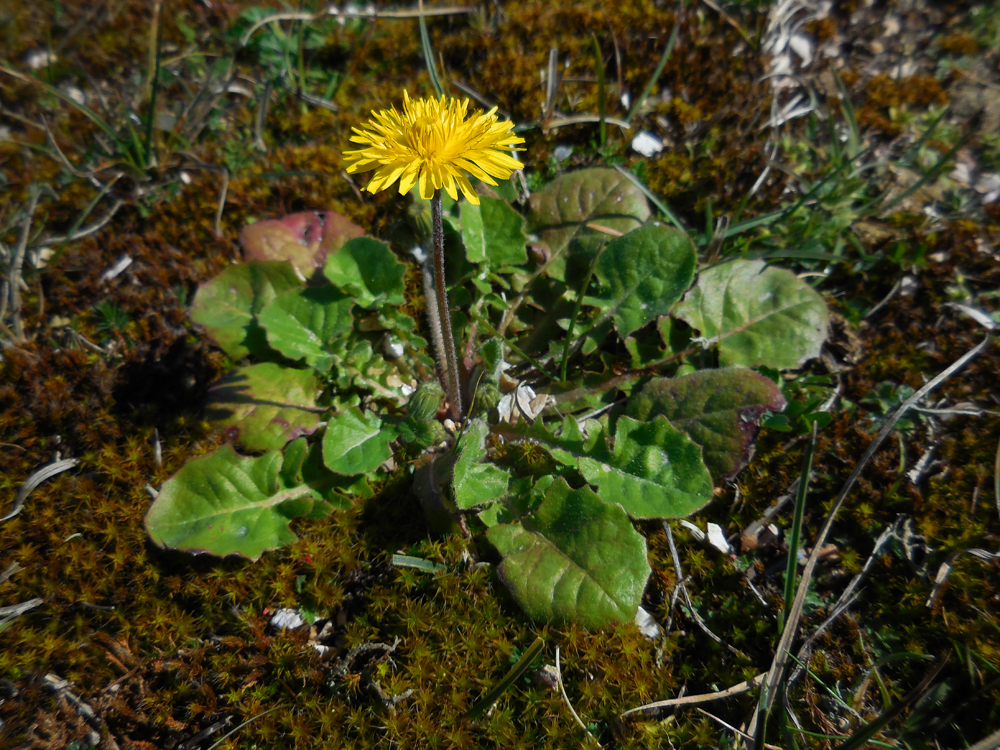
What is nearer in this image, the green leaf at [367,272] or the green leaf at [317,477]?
the green leaf at [317,477]

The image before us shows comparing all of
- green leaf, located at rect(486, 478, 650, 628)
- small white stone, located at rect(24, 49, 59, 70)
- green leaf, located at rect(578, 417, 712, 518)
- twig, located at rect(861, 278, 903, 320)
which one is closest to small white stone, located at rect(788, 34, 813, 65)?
twig, located at rect(861, 278, 903, 320)

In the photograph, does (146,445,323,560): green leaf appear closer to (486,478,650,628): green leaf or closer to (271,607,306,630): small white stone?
(271,607,306,630): small white stone

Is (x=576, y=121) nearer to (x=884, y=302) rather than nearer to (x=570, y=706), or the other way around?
(x=884, y=302)

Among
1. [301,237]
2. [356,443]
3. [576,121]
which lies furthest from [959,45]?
[356,443]

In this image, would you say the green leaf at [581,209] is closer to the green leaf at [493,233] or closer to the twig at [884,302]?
the green leaf at [493,233]

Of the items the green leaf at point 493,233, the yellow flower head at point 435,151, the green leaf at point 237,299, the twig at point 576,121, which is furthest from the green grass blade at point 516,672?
the twig at point 576,121

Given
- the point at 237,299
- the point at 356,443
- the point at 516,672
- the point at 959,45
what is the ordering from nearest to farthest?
the point at 516,672 < the point at 356,443 < the point at 237,299 < the point at 959,45

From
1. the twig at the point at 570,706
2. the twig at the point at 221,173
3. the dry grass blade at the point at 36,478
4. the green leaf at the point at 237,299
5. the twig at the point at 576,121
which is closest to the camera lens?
the twig at the point at 570,706

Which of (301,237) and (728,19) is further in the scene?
(728,19)
